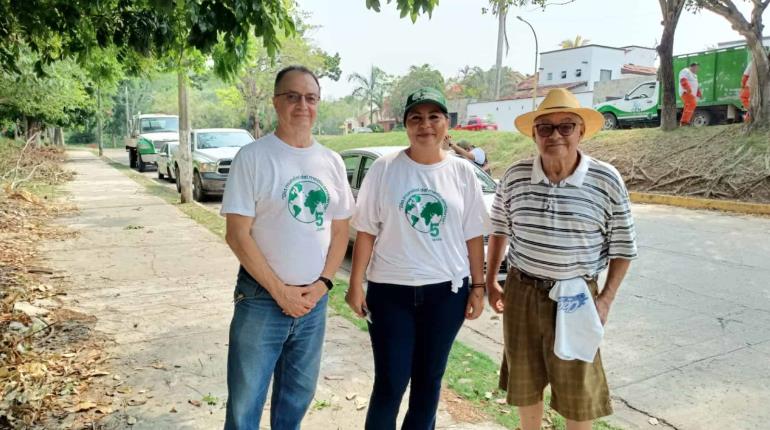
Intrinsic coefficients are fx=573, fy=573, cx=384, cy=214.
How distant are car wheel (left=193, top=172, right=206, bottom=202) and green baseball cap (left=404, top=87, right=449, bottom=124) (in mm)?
11416

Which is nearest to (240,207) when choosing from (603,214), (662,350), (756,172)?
(603,214)

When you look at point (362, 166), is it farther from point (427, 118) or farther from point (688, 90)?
point (688, 90)

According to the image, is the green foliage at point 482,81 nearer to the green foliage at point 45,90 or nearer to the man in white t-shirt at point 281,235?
the green foliage at point 45,90

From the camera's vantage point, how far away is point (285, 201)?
7.14 feet

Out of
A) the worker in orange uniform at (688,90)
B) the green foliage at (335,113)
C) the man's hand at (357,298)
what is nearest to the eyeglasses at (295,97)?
the man's hand at (357,298)

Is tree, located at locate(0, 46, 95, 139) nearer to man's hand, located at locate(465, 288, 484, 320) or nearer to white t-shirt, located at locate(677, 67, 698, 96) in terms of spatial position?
man's hand, located at locate(465, 288, 484, 320)

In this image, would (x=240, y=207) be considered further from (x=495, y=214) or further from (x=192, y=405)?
(x=192, y=405)

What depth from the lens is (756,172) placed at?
12.2 m

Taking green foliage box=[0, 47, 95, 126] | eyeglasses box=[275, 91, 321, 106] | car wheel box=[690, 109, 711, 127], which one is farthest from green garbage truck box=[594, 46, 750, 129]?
eyeglasses box=[275, 91, 321, 106]

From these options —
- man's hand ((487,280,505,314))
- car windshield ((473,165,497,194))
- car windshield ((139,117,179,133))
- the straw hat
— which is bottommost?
man's hand ((487,280,505,314))

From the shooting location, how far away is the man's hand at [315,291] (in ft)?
7.45

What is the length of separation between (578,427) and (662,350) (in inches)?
89.5

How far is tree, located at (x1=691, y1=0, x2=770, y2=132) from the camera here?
43.3 ft

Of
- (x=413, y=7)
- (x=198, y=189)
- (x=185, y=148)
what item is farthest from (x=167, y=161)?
(x=413, y=7)
